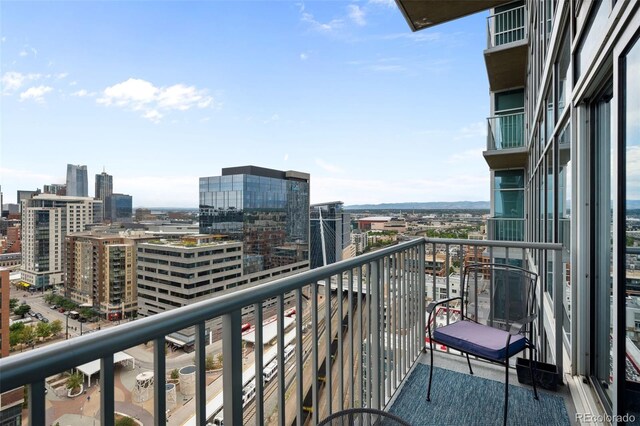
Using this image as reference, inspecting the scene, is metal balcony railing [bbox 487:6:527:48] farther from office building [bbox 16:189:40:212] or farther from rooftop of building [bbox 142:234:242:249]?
office building [bbox 16:189:40:212]

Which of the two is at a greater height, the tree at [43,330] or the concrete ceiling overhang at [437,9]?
the concrete ceiling overhang at [437,9]

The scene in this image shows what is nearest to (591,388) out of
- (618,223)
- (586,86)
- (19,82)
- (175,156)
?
(618,223)

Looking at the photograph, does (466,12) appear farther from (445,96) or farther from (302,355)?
(445,96)

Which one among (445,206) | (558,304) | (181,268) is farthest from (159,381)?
(445,206)

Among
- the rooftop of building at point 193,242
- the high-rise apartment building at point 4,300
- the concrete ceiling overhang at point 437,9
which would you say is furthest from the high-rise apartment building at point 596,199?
the rooftop of building at point 193,242

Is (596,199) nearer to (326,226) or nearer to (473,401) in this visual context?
(473,401)

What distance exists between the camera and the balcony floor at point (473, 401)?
198 cm

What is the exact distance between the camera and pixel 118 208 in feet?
16.6

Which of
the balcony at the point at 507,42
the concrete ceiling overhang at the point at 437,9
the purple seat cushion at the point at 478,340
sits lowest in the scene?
the purple seat cushion at the point at 478,340

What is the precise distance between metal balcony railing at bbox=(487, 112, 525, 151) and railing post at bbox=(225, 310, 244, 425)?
24.4 feet

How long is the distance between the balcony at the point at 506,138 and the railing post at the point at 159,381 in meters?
7.48

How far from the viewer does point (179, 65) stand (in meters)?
12.4

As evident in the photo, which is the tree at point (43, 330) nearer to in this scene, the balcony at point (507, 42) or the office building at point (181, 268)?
the office building at point (181, 268)

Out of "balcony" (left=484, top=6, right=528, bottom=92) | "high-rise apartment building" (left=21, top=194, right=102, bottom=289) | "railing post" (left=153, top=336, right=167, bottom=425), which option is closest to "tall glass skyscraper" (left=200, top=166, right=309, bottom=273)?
"high-rise apartment building" (left=21, top=194, right=102, bottom=289)
